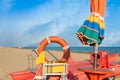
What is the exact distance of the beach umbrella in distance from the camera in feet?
18.1

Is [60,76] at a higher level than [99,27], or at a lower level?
lower

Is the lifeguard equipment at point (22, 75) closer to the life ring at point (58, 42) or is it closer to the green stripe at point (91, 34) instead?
the life ring at point (58, 42)

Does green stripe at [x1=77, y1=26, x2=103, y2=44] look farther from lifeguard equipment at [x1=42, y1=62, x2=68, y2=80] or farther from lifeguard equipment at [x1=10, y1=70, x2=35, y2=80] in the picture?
lifeguard equipment at [x1=10, y1=70, x2=35, y2=80]

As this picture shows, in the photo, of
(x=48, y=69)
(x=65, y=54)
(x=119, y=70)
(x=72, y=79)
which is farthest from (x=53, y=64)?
(x=119, y=70)

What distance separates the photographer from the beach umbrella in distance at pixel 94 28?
553 centimetres

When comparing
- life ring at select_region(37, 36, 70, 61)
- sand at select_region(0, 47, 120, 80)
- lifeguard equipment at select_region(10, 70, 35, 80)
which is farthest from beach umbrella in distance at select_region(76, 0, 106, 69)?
sand at select_region(0, 47, 120, 80)

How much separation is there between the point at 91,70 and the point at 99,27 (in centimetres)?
85

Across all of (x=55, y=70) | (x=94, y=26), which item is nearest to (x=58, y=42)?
(x=55, y=70)

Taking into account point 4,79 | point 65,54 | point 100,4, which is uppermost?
point 100,4

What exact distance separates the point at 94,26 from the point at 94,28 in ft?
0.13

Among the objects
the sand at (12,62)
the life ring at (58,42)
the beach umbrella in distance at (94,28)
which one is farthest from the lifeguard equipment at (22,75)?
the beach umbrella in distance at (94,28)

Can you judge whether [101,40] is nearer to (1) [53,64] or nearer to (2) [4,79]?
(1) [53,64]

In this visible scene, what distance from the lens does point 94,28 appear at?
5566 mm

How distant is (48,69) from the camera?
24.6ft
